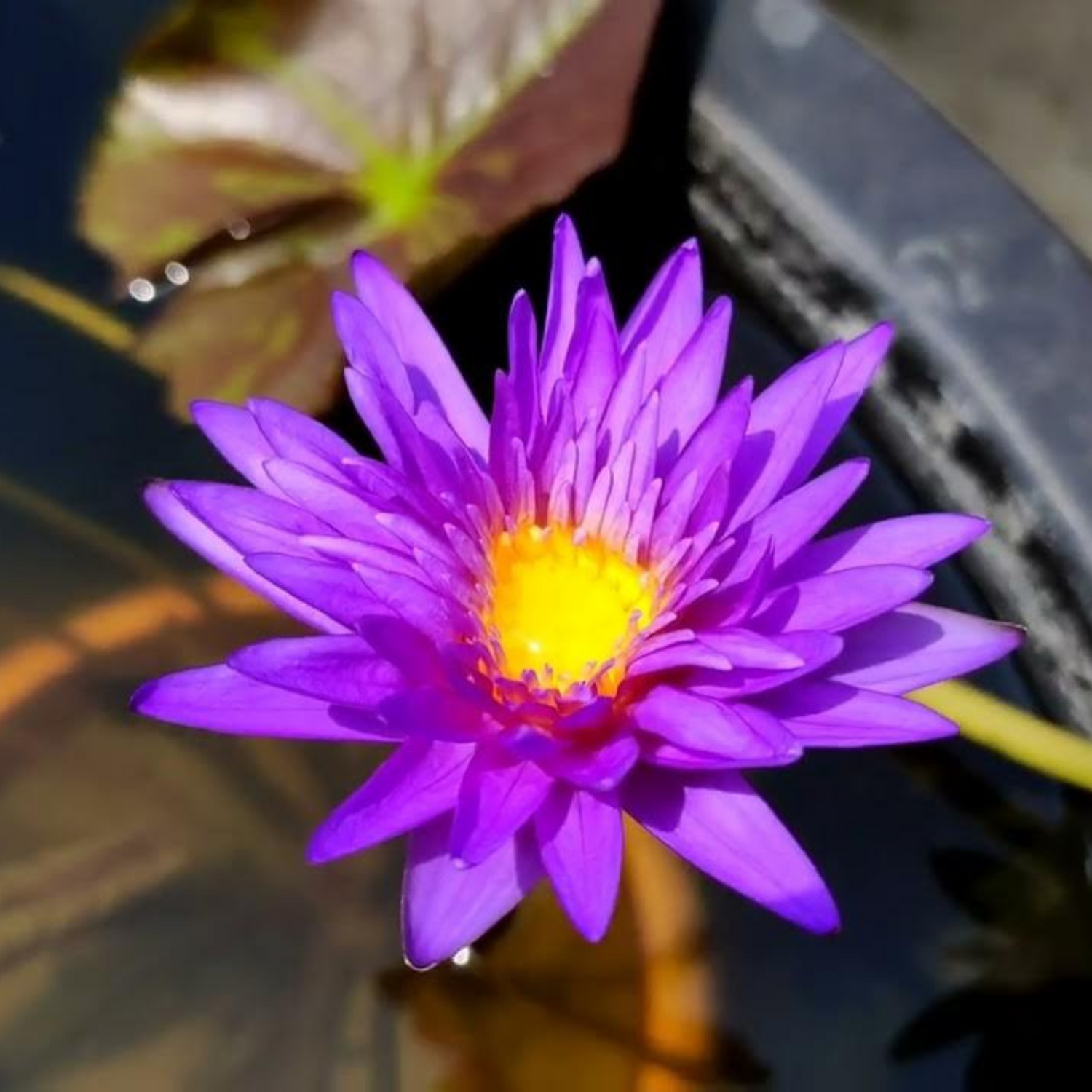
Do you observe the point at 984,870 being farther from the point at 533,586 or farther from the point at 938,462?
the point at 533,586

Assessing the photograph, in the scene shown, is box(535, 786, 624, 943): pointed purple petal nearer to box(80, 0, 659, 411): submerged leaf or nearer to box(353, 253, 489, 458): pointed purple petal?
box(353, 253, 489, 458): pointed purple petal

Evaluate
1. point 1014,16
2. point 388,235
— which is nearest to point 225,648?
point 388,235

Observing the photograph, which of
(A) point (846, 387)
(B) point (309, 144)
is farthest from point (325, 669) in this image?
(B) point (309, 144)

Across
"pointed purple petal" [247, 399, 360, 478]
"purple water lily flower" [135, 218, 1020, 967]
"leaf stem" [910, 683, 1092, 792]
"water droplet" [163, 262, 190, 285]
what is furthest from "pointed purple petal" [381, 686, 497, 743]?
"water droplet" [163, 262, 190, 285]

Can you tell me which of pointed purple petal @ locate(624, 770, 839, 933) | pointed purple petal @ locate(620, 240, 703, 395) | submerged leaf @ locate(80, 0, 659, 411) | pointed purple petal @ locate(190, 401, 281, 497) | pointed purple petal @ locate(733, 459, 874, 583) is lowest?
pointed purple petal @ locate(624, 770, 839, 933)

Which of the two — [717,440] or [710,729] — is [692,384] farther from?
[710,729]

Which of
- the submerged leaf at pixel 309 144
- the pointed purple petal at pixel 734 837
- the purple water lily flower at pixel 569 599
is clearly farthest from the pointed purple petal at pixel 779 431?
the submerged leaf at pixel 309 144

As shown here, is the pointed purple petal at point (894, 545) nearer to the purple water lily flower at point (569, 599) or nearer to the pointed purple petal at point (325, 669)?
the purple water lily flower at point (569, 599)
